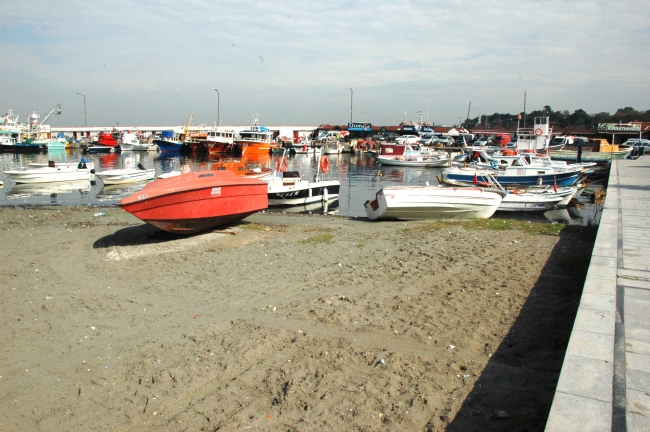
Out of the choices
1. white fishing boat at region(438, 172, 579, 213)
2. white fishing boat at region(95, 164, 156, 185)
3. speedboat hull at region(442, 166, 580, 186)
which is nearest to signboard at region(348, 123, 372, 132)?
white fishing boat at region(95, 164, 156, 185)

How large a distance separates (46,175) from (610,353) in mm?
30466

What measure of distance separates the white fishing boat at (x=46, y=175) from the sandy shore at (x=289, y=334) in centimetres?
1994

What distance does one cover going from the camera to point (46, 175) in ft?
93.6

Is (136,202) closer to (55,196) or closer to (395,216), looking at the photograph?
(395,216)

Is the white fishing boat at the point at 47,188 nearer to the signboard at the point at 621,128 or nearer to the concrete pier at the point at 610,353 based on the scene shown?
the concrete pier at the point at 610,353

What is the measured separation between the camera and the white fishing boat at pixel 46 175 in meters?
28.4

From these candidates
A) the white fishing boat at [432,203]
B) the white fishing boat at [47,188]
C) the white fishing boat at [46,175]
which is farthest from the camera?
the white fishing boat at [46,175]

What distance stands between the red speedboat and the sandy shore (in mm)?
779

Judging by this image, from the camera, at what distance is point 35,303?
744 centimetres

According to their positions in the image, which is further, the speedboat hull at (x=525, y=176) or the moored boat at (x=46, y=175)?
the moored boat at (x=46, y=175)

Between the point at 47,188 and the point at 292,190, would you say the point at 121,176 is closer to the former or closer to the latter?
the point at 47,188

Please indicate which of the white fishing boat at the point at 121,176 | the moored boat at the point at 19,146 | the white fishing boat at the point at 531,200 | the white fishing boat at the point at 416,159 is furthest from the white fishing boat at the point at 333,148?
the white fishing boat at the point at 531,200

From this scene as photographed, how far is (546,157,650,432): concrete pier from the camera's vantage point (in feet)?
11.4

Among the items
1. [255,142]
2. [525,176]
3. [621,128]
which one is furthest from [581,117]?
[525,176]
